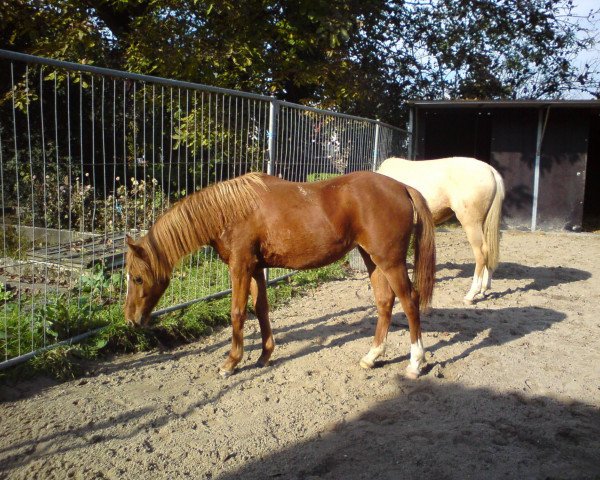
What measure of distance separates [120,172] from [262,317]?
5.20m

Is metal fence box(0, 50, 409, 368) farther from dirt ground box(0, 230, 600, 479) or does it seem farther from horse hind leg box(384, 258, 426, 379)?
horse hind leg box(384, 258, 426, 379)

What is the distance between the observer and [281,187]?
12.9 ft

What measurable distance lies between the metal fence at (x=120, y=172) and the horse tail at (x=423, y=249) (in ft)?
6.76

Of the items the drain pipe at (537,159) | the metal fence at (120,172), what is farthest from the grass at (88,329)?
the drain pipe at (537,159)

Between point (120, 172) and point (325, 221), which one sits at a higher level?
point (120, 172)

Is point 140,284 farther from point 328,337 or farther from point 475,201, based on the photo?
point 475,201

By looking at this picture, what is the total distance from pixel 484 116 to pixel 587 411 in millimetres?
13033

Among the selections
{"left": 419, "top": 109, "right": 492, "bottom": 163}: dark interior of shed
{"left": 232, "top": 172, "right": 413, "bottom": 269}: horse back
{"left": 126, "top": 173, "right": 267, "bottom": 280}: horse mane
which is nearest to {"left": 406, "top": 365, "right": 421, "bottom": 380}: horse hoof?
{"left": 232, "top": 172, "right": 413, "bottom": 269}: horse back

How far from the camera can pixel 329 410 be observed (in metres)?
3.32

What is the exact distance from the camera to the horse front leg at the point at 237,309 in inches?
149

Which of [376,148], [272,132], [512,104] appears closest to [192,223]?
[272,132]

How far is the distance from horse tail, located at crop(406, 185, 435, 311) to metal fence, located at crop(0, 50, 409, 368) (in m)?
2.06

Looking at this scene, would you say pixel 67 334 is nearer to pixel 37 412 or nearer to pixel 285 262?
pixel 37 412

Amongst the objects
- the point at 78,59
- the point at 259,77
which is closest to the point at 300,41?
the point at 259,77
